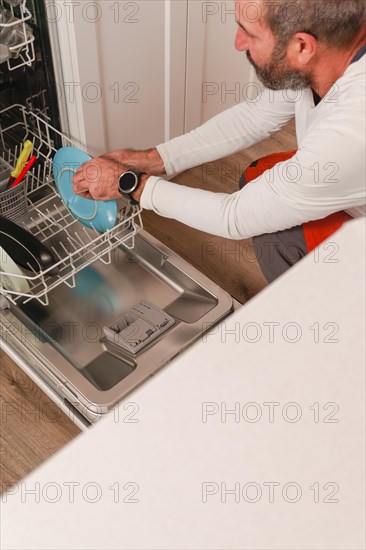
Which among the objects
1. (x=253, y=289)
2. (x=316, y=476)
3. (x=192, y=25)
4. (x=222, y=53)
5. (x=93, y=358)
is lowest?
(x=253, y=289)

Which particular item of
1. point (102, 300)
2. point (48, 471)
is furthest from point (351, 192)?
point (48, 471)

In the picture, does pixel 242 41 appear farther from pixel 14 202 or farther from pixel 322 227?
pixel 14 202

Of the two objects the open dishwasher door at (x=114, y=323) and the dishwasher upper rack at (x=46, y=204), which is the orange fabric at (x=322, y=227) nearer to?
the open dishwasher door at (x=114, y=323)

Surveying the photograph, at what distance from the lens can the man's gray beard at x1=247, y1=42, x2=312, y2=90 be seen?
50.0 inches

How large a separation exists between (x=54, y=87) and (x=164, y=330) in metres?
0.63

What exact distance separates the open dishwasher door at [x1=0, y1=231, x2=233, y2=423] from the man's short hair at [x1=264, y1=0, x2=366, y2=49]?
23.4 inches

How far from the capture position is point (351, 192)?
1234 millimetres

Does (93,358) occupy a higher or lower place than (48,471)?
lower

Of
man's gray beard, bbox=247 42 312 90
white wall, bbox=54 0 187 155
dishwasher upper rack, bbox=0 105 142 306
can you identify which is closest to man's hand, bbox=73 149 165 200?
dishwasher upper rack, bbox=0 105 142 306

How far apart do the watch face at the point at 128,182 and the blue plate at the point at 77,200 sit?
70mm

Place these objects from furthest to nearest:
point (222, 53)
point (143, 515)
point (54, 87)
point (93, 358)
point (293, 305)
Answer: point (222, 53) → point (54, 87) → point (93, 358) → point (293, 305) → point (143, 515)

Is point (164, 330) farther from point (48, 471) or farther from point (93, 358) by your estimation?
point (48, 471)

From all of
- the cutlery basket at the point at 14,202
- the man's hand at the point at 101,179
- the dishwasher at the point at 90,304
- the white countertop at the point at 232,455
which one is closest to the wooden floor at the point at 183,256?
the dishwasher at the point at 90,304

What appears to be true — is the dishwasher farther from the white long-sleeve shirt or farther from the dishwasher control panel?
the white long-sleeve shirt
